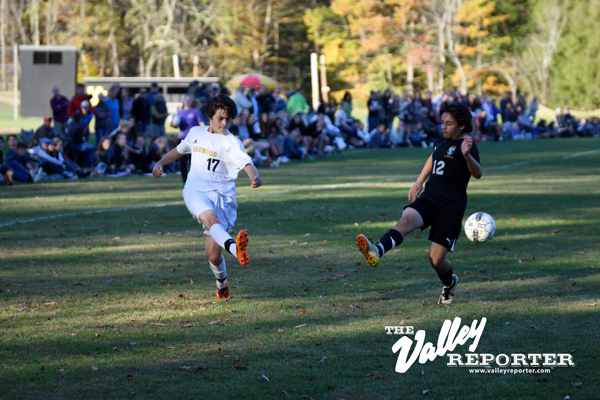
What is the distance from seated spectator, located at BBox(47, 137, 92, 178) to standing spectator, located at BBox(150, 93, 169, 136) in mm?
3358

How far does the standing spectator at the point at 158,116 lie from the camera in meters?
20.5

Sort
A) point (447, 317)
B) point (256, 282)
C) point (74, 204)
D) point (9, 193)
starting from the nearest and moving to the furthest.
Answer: point (447, 317) < point (256, 282) < point (74, 204) < point (9, 193)

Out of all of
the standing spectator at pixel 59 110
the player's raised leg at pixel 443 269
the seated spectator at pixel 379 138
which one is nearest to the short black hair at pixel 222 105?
the player's raised leg at pixel 443 269

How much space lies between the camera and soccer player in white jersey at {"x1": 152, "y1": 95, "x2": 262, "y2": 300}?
648 centimetres

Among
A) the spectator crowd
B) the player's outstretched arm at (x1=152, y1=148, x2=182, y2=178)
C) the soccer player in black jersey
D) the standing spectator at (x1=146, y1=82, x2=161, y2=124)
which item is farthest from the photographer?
the standing spectator at (x1=146, y1=82, x2=161, y2=124)

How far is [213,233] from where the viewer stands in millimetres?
6262

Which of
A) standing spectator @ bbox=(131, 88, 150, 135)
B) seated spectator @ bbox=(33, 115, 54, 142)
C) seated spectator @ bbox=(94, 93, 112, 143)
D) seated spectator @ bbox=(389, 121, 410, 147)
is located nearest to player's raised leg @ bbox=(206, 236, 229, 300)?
seated spectator @ bbox=(33, 115, 54, 142)

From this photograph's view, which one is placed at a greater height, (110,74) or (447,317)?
(110,74)

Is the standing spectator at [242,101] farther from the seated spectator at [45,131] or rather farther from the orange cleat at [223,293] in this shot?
the orange cleat at [223,293]

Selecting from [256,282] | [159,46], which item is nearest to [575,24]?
[159,46]

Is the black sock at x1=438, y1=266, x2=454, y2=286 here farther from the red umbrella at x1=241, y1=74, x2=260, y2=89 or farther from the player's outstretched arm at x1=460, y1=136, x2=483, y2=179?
the red umbrella at x1=241, y1=74, x2=260, y2=89

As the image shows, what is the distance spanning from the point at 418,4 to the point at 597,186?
38708mm

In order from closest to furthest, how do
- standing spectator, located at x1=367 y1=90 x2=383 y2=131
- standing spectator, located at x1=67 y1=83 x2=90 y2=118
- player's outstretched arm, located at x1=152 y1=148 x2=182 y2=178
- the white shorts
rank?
the white shorts → player's outstretched arm, located at x1=152 y1=148 x2=182 y2=178 → standing spectator, located at x1=67 y1=83 x2=90 y2=118 → standing spectator, located at x1=367 y1=90 x2=383 y2=131

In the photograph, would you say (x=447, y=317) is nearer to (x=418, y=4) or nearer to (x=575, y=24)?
(x=418, y=4)
